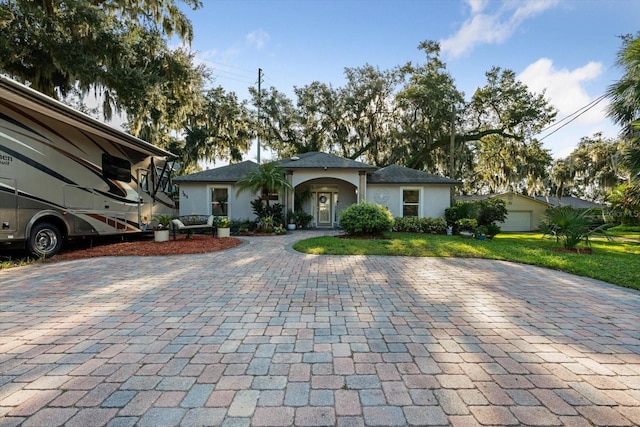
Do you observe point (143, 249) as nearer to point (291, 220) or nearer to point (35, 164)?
point (35, 164)

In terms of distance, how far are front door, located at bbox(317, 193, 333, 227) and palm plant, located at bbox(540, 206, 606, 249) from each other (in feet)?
32.4

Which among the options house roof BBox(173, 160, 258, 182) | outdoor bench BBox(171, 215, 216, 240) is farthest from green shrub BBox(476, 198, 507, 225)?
outdoor bench BBox(171, 215, 216, 240)

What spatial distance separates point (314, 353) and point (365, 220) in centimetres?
841

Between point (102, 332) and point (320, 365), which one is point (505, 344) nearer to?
point (320, 365)

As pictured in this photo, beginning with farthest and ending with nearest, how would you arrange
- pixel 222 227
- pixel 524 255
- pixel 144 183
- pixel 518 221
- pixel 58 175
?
pixel 518 221 < pixel 222 227 < pixel 144 183 < pixel 524 255 < pixel 58 175

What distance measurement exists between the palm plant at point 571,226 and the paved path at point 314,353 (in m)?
4.97

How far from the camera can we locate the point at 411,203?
49.2ft

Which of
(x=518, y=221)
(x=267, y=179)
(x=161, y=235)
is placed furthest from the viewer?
(x=518, y=221)

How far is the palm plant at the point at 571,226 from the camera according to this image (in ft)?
28.6

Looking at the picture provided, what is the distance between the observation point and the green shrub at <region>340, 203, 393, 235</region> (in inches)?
420

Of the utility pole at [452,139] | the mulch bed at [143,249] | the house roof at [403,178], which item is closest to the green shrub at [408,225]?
the house roof at [403,178]

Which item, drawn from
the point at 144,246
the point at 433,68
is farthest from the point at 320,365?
the point at 433,68

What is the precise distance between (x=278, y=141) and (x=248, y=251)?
57.0 ft

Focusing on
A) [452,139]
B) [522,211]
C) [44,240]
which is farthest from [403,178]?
[44,240]
